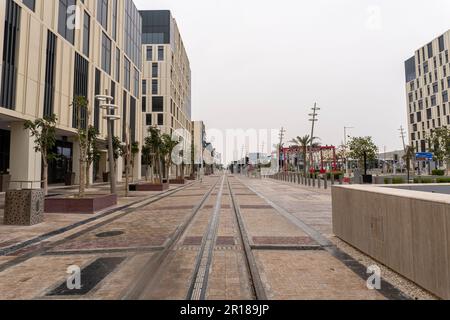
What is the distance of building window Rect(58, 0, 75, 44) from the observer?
25.8m

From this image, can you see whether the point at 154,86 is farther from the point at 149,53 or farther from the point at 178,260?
the point at 178,260

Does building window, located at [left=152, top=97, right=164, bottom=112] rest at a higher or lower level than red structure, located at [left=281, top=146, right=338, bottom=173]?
higher

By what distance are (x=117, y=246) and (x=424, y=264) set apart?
6432mm

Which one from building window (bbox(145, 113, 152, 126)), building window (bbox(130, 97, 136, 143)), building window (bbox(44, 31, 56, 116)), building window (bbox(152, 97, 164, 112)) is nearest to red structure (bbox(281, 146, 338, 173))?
building window (bbox(130, 97, 136, 143))

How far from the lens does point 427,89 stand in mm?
78250

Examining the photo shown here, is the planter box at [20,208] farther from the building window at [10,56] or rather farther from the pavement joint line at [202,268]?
the building window at [10,56]

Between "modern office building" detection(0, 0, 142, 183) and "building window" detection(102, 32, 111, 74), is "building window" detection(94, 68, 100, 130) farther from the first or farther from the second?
"building window" detection(102, 32, 111, 74)

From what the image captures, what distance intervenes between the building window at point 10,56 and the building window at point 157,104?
127 feet

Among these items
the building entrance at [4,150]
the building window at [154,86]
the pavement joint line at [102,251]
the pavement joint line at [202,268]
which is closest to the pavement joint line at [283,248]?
the pavement joint line at [202,268]

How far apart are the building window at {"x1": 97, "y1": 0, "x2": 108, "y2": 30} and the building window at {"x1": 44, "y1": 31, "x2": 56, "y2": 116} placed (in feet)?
34.7

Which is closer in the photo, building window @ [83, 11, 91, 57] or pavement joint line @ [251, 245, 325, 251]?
pavement joint line @ [251, 245, 325, 251]

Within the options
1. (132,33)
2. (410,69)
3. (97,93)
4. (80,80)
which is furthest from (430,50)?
(80,80)

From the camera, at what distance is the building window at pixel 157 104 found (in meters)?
59.2

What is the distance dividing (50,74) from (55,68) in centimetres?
92
